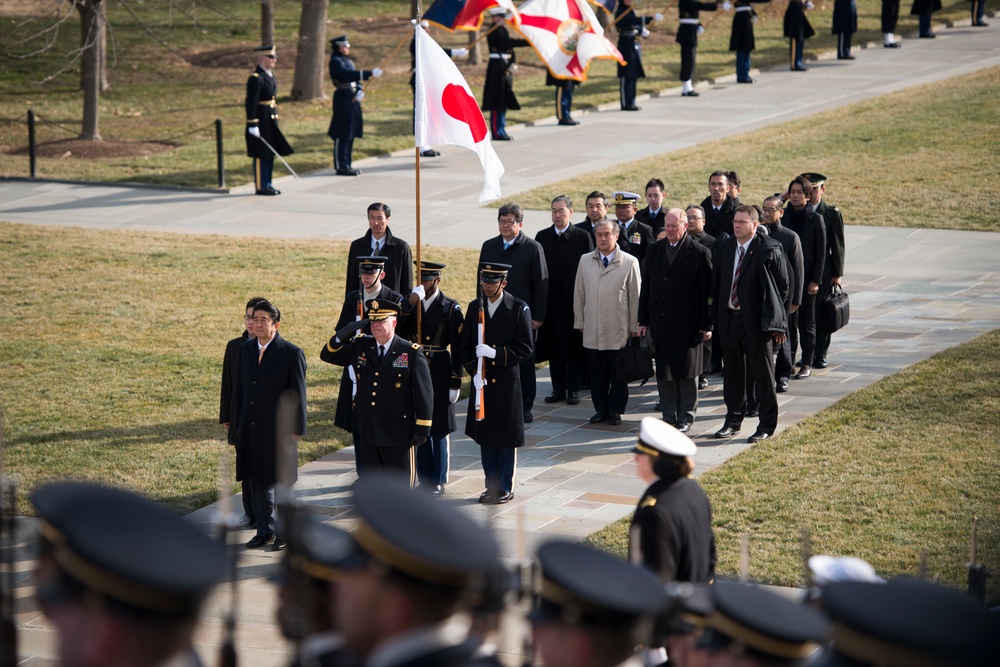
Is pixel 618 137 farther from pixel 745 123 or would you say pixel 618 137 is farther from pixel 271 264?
pixel 271 264

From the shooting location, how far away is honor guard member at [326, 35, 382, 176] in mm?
22922

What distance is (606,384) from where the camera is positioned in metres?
12.2

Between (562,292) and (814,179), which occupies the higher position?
(814,179)

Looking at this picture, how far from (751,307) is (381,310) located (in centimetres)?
344

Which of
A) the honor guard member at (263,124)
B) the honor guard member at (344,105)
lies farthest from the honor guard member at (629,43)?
the honor guard member at (263,124)

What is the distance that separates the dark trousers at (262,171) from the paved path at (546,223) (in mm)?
436

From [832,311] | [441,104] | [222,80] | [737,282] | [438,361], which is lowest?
[832,311]

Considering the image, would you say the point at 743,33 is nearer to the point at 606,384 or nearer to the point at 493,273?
the point at 606,384

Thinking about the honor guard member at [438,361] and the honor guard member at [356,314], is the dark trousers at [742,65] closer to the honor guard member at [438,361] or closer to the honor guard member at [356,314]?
the honor guard member at [356,314]

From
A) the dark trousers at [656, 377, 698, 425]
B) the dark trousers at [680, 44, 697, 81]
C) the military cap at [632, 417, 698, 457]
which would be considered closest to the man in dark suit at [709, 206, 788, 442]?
the dark trousers at [656, 377, 698, 425]

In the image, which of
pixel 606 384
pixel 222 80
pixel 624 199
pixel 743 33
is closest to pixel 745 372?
pixel 606 384

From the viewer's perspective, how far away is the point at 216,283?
1705 cm

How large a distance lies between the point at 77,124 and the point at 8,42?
292 inches

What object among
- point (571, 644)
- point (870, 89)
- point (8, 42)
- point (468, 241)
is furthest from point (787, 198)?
point (8, 42)
